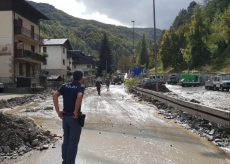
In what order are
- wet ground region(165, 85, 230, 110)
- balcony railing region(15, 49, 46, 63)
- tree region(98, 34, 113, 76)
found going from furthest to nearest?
tree region(98, 34, 113, 76), balcony railing region(15, 49, 46, 63), wet ground region(165, 85, 230, 110)

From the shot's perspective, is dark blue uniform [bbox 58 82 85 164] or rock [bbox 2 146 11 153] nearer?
dark blue uniform [bbox 58 82 85 164]

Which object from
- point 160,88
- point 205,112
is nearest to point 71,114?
point 205,112

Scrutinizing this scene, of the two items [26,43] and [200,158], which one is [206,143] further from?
[26,43]

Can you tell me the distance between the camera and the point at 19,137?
35.1 ft

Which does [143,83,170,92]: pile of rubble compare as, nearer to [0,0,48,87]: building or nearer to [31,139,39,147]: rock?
[0,0,48,87]: building

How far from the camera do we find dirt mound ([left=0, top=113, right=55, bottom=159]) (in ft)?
33.2

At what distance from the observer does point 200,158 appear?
9828 millimetres

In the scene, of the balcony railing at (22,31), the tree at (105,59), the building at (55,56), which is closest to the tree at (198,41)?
the building at (55,56)

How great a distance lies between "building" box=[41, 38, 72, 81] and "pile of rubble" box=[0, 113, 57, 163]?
76.7 m

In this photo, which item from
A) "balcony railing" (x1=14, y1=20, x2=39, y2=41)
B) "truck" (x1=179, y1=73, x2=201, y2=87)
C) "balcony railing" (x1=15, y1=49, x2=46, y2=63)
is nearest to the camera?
"balcony railing" (x1=14, y1=20, x2=39, y2=41)

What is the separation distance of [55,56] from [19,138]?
7985cm

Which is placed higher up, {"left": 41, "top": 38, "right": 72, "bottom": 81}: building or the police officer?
{"left": 41, "top": 38, "right": 72, "bottom": 81}: building

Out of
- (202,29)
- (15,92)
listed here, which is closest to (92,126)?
(15,92)

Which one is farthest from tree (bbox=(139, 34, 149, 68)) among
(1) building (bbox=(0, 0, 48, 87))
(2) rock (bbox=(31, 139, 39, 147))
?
(2) rock (bbox=(31, 139, 39, 147))
